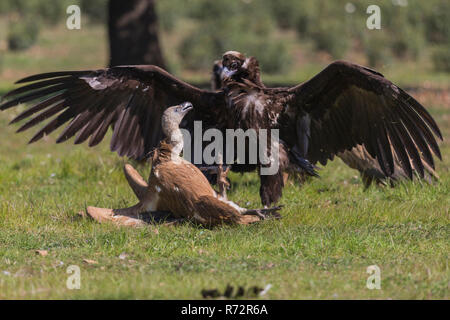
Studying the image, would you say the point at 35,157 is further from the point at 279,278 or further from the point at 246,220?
the point at 279,278

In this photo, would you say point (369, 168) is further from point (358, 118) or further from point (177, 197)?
point (177, 197)

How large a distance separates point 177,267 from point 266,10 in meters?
25.3

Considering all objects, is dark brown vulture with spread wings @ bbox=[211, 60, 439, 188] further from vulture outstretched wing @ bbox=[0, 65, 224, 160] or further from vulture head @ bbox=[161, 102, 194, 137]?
vulture head @ bbox=[161, 102, 194, 137]

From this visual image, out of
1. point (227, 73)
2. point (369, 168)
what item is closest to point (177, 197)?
point (227, 73)

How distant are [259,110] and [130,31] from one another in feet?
26.2

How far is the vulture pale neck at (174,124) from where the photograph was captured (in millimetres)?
6645

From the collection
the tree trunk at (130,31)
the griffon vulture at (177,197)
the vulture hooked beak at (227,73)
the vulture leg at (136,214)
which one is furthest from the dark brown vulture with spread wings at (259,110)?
the tree trunk at (130,31)

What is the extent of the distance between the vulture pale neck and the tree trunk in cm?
771

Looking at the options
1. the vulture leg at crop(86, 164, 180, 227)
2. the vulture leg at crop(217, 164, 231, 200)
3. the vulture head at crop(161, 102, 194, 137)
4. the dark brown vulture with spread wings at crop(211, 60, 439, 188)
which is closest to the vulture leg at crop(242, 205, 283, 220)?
the vulture leg at crop(217, 164, 231, 200)

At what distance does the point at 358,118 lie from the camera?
7004 mm

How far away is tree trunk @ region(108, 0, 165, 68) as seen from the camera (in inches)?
561

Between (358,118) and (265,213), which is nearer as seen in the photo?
(265,213)

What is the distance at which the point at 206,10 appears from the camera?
28.7 m
